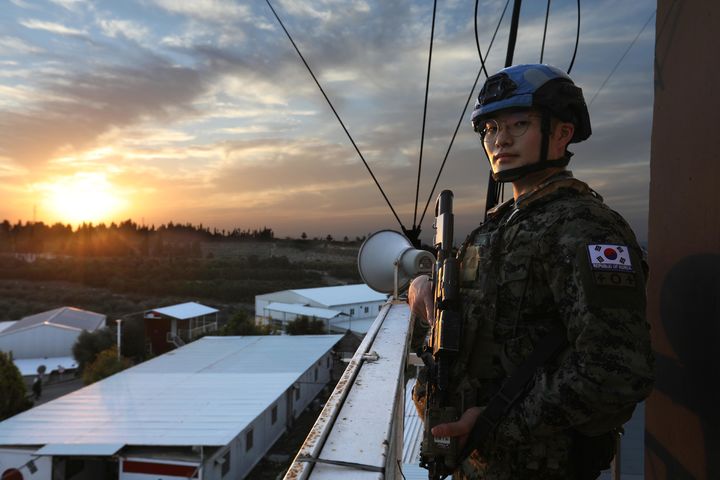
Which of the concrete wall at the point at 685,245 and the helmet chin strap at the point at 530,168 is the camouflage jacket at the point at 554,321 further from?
the concrete wall at the point at 685,245

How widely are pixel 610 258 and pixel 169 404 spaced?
14527 mm

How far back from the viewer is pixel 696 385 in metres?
1.77

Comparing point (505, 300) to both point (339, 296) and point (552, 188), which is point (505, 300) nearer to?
point (552, 188)

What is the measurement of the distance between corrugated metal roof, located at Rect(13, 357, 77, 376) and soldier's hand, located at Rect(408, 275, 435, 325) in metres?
29.9

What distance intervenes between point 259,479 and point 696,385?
47.1 ft

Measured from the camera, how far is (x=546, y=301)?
1.58 meters

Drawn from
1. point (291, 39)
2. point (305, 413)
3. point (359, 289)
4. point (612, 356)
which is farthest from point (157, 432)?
point (359, 289)

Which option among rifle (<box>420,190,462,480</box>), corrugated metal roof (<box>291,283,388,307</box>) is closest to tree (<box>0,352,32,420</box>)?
corrugated metal roof (<box>291,283,388,307</box>)

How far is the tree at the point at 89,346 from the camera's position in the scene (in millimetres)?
26797

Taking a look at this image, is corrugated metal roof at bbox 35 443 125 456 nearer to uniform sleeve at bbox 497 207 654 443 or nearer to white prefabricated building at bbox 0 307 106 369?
uniform sleeve at bbox 497 207 654 443

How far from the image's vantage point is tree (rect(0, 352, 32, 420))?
17469 millimetres

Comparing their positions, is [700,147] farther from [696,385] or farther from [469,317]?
[469,317]

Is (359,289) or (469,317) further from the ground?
(469,317)

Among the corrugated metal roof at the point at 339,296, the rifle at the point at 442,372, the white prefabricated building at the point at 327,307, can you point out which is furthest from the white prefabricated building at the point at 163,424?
the corrugated metal roof at the point at 339,296
